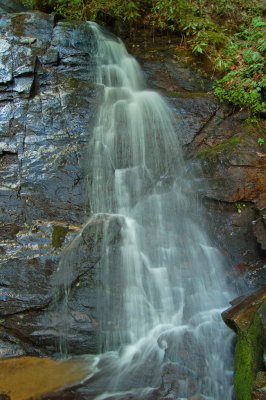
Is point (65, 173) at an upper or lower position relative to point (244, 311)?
upper

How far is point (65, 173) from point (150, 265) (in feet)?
7.52

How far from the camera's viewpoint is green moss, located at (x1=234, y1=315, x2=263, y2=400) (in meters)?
4.25

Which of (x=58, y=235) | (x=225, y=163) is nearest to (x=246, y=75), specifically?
(x=225, y=163)

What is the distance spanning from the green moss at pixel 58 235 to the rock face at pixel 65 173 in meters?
0.02

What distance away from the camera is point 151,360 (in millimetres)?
5250

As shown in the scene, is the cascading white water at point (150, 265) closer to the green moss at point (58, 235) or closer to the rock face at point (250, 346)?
the rock face at point (250, 346)

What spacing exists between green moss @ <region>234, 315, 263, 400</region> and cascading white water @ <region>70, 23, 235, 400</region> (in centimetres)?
41

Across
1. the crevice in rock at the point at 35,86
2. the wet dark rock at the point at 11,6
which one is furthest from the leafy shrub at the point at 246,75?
the wet dark rock at the point at 11,6

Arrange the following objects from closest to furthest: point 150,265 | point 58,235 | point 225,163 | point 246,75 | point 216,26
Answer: point 58,235, point 150,265, point 225,163, point 246,75, point 216,26

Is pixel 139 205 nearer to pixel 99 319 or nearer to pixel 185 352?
pixel 99 319

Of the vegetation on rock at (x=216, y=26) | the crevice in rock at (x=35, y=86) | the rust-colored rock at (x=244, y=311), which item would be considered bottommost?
the rust-colored rock at (x=244, y=311)

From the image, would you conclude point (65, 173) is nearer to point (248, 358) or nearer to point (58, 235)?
point (58, 235)

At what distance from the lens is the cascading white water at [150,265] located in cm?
503

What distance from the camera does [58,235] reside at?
6238mm
